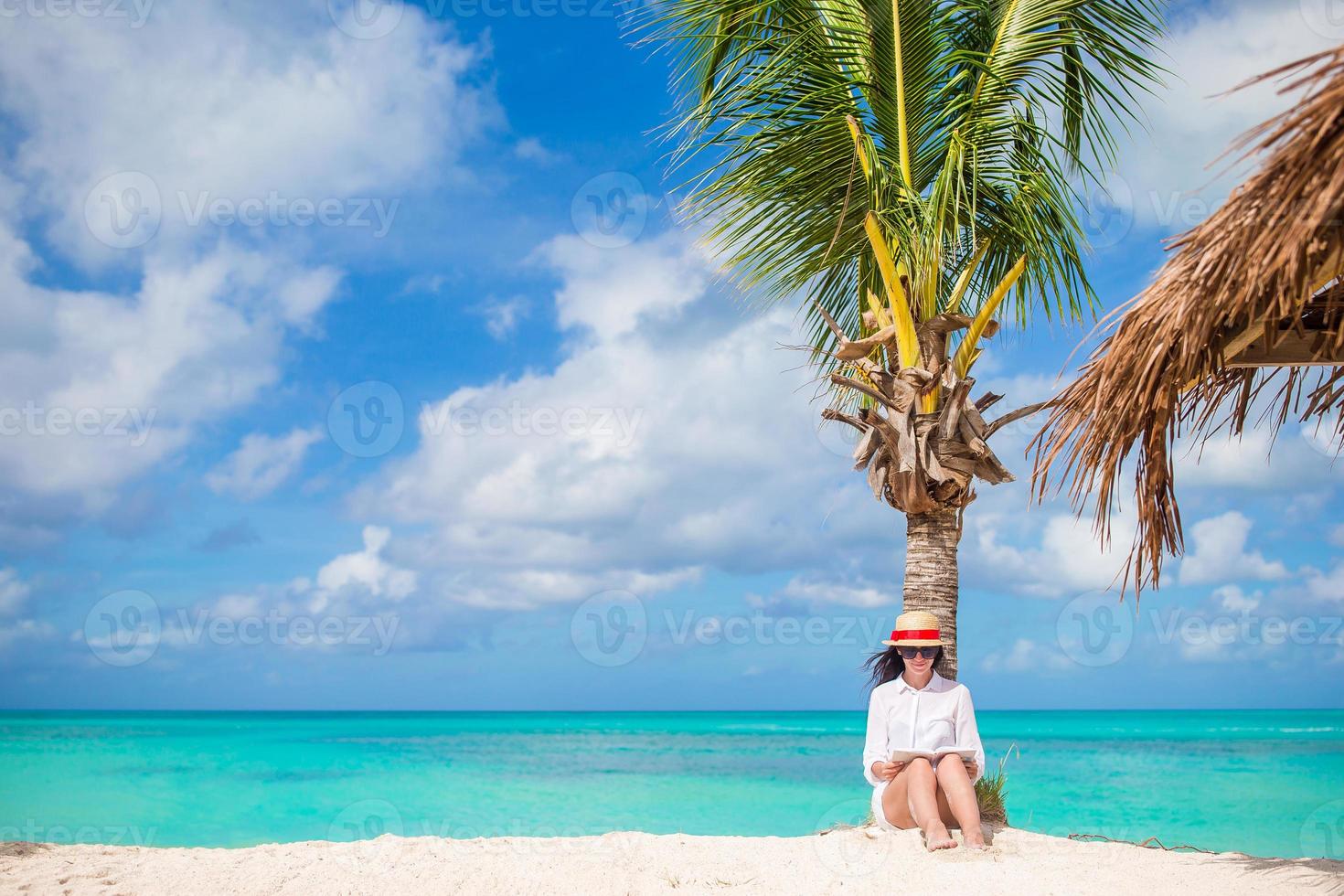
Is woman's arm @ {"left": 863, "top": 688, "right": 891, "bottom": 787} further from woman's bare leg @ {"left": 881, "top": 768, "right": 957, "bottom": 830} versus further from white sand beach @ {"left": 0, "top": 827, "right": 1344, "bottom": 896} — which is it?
white sand beach @ {"left": 0, "top": 827, "right": 1344, "bottom": 896}

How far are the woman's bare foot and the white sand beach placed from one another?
0.03 metres

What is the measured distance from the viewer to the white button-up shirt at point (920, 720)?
15.4 feet

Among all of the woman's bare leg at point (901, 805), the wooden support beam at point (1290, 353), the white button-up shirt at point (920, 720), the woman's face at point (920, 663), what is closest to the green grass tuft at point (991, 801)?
the woman's bare leg at point (901, 805)

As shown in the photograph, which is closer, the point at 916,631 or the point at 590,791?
the point at 916,631

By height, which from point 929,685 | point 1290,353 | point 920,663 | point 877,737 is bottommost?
point 877,737

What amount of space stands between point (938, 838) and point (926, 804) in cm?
16

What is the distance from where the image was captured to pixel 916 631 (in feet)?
16.0

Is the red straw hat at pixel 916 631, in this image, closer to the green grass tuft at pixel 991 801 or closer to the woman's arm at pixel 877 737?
the woman's arm at pixel 877 737

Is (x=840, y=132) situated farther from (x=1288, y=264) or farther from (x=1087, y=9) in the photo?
(x=1288, y=264)

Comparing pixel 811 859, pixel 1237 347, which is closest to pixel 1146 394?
pixel 1237 347

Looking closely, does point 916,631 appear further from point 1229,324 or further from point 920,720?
point 1229,324

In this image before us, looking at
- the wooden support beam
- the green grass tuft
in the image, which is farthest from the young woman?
the wooden support beam

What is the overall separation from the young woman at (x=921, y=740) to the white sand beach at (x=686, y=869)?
0.58 feet

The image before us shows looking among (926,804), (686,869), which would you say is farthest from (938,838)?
(686,869)
